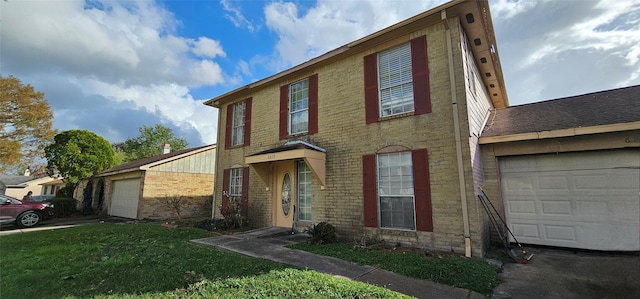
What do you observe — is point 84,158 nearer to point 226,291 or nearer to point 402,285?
point 226,291

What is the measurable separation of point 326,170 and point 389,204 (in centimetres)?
222

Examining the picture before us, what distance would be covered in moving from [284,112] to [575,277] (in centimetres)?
849

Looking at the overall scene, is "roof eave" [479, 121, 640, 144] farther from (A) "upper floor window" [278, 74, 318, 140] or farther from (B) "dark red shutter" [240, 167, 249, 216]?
(B) "dark red shutter" [240, 167, 249, 216]

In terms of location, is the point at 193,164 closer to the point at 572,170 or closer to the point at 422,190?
the point at 422,190

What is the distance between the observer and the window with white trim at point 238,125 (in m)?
11.6

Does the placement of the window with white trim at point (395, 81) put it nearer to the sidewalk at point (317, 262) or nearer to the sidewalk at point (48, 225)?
the sidewalk at point (317, 262)

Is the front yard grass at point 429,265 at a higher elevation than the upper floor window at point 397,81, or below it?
below

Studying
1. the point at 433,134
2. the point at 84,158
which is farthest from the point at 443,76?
the point at 84,158

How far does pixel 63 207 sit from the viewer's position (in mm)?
18078

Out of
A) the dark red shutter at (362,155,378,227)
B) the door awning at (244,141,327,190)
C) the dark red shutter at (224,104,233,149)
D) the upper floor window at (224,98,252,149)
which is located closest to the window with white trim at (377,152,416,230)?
the dark red shutter at (362,155,378,227)

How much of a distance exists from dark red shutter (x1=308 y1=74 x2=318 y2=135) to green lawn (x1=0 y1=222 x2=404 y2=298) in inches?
181

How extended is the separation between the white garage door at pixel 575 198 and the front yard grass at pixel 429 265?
188cm

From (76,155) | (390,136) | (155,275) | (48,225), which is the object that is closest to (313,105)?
(390,136)

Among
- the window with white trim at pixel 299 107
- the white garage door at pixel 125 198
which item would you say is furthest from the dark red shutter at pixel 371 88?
the white garage door at pixel 125 198
